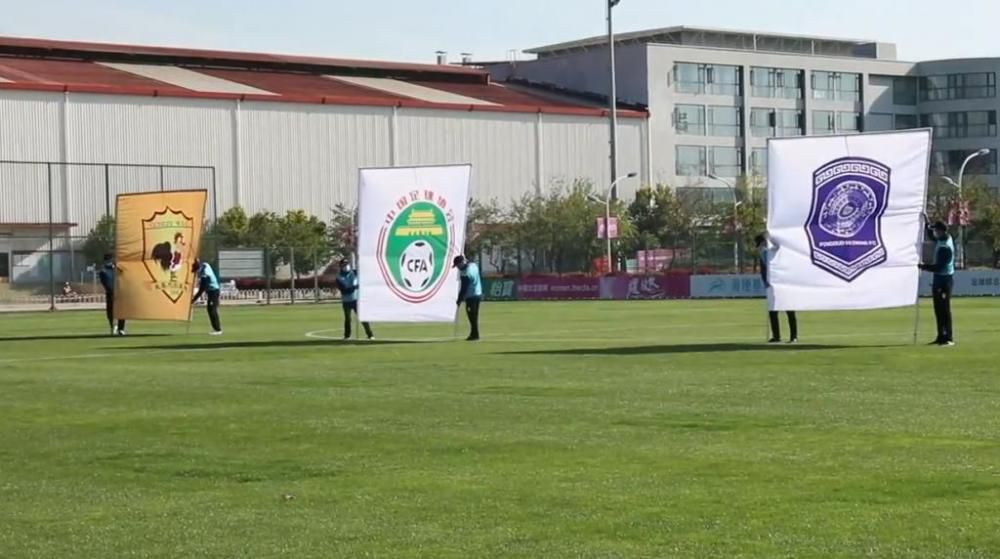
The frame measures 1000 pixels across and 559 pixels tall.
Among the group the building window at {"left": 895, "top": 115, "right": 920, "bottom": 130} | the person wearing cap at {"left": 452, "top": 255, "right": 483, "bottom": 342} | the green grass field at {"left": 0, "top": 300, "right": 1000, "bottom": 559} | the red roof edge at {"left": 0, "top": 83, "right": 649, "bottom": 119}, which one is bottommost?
the green grass field at {"left": 0, "top": 300, "right": 1000, "bottom": 559}

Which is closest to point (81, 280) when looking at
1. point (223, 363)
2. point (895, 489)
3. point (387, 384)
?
point (223, 363)

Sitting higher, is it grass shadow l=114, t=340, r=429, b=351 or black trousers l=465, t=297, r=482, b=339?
black trousers l=465, t=297, r=482, b=339

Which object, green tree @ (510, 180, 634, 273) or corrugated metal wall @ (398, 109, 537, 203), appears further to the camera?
corrugated metal wall @ (398, 109, 537, 203)

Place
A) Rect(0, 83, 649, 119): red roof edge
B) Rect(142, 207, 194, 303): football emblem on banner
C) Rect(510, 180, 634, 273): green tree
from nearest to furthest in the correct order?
Rect(142, 207, 194, 303): football emblem on banner
Rect(0, 83, 649, 119): red roof edge
Rect(510, 180, 634, 273): green tree

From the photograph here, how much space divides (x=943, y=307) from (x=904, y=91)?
10545 centimetres

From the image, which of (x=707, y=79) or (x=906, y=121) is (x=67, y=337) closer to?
(x=707, y=79)

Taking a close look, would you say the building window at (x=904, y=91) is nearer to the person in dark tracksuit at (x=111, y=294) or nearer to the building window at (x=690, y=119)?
the building window at (x=690, y=119)

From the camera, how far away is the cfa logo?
3225 cm

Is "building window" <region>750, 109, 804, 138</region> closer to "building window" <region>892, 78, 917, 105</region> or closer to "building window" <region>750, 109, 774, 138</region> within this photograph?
"building window" <region>750, 109, 774, 138</region>

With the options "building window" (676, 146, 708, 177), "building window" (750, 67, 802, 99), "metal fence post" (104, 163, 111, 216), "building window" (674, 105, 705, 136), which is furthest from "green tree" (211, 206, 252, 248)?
"building window" (750, 67, 802, 99)

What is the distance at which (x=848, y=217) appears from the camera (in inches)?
1089

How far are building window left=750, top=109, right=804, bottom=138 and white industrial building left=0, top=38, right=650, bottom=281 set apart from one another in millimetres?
11387

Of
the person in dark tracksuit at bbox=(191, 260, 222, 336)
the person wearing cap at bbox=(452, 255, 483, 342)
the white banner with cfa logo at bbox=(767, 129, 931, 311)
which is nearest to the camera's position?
the white banner with cfa logo at bbox=(767, 129, 931, 311)

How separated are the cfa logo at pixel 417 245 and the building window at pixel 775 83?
89.4m
